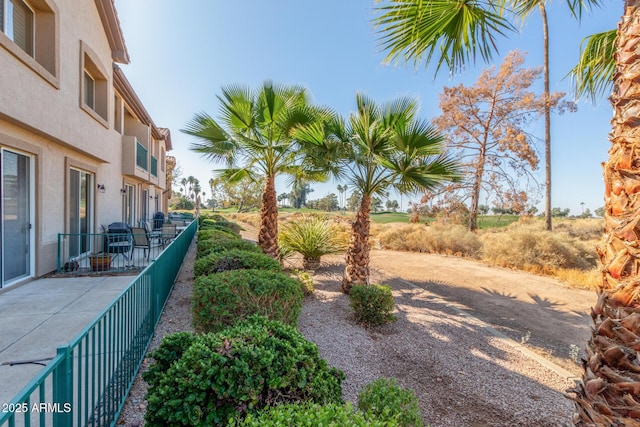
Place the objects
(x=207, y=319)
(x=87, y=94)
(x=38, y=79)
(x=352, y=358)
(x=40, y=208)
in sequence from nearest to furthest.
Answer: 1. (x=207, y=319)
2. (x=352, y=358)
3. (x=38, y=79)
4. (x=40, y=208)
5. (x=87, y=94)

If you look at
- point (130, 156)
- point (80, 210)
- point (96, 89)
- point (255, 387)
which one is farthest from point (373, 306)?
point (130, 156)

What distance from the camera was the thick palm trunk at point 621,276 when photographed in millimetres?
1821

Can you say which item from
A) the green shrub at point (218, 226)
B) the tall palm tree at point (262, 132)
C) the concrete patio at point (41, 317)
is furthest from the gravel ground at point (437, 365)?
the green shrub at point (218, 226)

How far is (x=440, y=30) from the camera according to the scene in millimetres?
3830

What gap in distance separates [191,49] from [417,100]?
918 centimetres

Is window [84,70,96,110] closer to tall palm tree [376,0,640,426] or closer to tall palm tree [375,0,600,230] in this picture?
tall palm tree [375,0,600,230]

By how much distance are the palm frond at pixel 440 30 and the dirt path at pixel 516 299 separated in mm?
4979

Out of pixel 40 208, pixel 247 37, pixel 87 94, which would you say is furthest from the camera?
pixel 247 37

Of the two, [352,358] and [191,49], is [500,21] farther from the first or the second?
[191,49]

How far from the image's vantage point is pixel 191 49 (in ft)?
35.4

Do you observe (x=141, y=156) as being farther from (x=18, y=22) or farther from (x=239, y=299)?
(x=239, y=299)

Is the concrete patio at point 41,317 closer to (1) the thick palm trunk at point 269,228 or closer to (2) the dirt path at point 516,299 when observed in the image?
(1) the thick palm trunk at point 269,228

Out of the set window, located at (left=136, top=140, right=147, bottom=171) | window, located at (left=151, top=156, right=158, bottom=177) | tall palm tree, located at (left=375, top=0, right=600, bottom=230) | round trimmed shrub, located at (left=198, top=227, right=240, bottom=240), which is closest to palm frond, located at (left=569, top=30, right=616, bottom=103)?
tall palm tree, located at (left=375, top=0, right=600, bottom=230)

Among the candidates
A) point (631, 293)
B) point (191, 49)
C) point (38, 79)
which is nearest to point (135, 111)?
point (191, 49)
